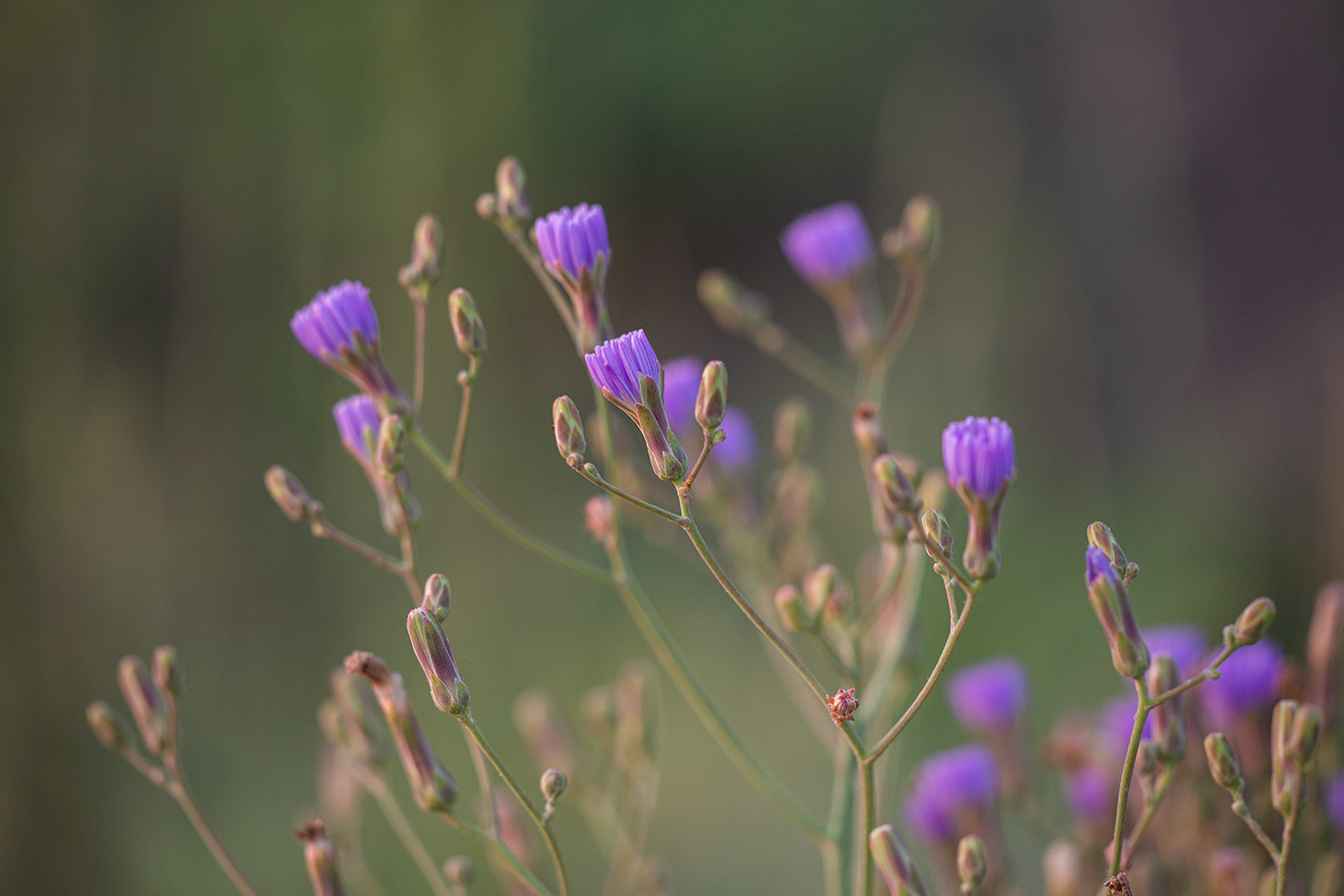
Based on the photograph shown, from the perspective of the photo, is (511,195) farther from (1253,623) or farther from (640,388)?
(1253,623)

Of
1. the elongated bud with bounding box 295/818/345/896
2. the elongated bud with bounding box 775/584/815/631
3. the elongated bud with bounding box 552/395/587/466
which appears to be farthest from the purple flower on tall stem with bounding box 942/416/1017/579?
the elongated bud with bounding box 295/818/345/896

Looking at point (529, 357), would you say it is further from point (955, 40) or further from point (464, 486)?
point (464, 486)

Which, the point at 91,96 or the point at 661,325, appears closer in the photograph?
the point at 91,96

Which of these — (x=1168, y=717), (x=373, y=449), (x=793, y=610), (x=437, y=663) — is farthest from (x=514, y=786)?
(x=1168, y=717)

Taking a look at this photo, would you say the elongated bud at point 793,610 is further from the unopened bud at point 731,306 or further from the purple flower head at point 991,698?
the unopened bud at point 731,306

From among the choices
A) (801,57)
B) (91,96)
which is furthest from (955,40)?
(91,96)

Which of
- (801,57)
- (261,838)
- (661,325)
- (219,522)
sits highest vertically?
(801,57)

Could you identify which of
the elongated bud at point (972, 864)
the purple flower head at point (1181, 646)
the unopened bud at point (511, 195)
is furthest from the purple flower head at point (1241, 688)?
the unopened bud at point (511, 195)
